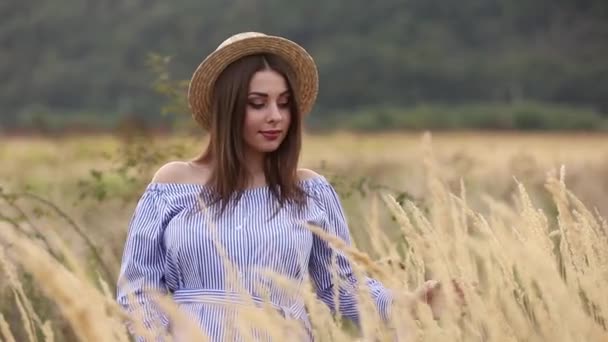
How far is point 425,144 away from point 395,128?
3868 cm

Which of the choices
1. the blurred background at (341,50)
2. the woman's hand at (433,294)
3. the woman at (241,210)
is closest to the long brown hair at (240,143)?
the woman at (241,210)

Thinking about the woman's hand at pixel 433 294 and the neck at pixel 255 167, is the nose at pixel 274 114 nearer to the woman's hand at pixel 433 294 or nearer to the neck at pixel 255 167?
the neck at pixel 255 167

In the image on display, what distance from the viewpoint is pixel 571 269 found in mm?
2635

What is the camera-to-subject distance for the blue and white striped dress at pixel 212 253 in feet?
10.5

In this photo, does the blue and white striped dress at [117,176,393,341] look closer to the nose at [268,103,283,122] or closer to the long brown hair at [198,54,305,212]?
the long brown hair at [198,54,305,212]

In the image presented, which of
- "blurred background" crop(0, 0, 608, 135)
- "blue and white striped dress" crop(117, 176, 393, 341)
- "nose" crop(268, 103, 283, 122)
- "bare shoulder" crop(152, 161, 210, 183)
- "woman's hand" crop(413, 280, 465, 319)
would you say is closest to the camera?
"woman's hand" crop(413, 280, 465, 319)

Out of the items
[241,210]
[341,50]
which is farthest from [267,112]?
[341,50]

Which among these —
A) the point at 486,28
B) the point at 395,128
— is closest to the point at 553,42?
the point at 486,28

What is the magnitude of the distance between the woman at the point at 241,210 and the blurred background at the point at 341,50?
1705 inches

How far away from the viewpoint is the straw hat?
11.4 ft

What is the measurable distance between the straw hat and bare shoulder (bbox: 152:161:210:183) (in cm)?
Answer: 22

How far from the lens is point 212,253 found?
3232 millimetres

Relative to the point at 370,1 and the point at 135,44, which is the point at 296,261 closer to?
the point at 135,44

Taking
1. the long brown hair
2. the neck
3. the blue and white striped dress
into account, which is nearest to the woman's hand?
the blue and white striped dress
